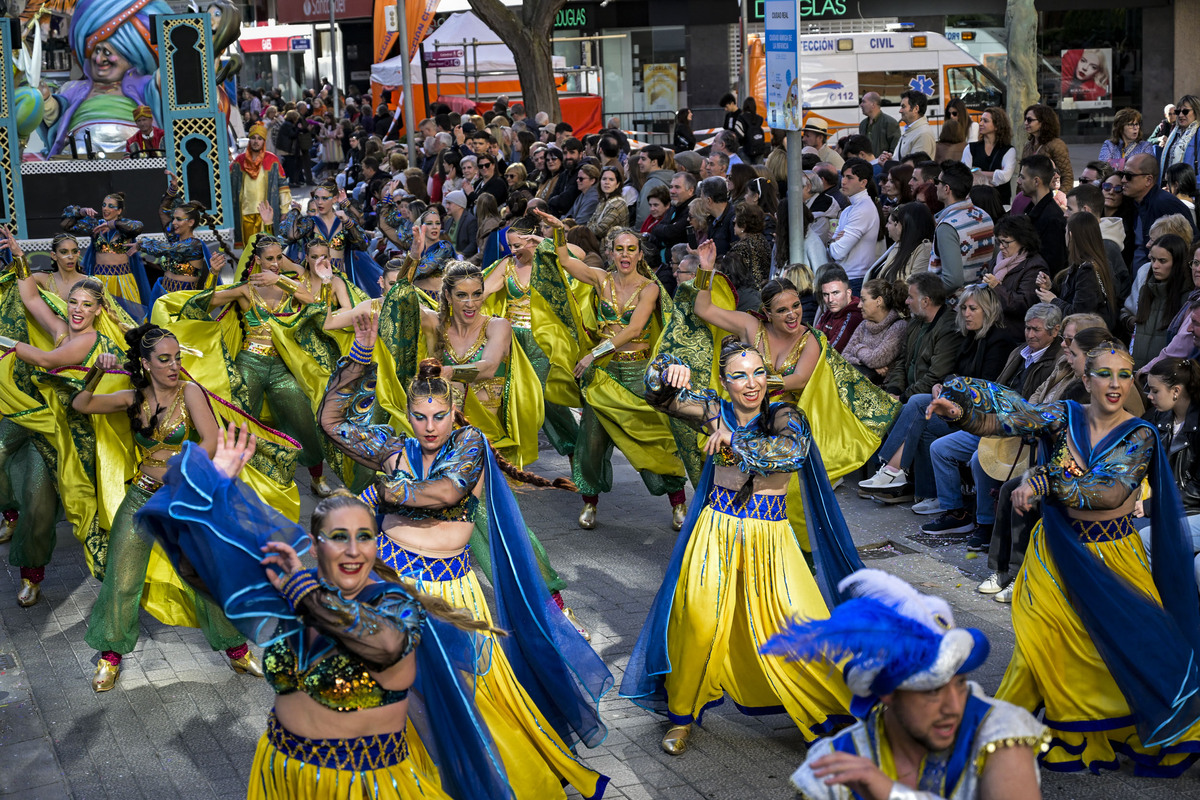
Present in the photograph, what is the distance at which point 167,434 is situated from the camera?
6.40 m

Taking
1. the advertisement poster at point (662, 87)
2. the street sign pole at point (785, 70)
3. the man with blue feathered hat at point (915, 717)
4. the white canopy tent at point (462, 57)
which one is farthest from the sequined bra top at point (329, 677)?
the advertisement poster at point (662, 87)

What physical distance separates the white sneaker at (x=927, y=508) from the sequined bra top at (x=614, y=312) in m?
2.03

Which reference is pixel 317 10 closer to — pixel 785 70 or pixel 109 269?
pixel 109 269

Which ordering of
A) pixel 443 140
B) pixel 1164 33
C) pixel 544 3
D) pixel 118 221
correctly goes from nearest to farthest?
pixel 118 221, pixel 443 140, pixel 544 3, pixel 1164 33

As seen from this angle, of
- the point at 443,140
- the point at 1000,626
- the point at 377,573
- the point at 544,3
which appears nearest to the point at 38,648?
the point at 377,573

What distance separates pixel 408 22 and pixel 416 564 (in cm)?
2156

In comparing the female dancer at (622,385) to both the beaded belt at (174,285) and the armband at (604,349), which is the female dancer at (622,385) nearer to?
the armband at (604,349)

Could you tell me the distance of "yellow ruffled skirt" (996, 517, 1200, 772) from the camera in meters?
5.20

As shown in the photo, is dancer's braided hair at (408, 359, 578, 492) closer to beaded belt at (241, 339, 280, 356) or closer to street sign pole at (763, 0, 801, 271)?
beaded belt at (241, 339, 280, 356)

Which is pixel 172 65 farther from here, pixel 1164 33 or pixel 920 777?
pixel 1164 33

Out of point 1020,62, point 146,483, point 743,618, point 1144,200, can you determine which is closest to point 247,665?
point 146,483

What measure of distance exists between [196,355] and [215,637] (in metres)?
1.77

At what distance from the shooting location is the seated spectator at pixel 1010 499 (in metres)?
6.78

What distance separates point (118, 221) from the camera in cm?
1107
